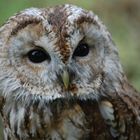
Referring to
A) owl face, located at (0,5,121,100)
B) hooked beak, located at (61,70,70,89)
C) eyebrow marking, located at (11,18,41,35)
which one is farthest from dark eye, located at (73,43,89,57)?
eyebrow marking, located at (11,18,41,35)

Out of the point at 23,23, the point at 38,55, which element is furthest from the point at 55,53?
the point at 23,23

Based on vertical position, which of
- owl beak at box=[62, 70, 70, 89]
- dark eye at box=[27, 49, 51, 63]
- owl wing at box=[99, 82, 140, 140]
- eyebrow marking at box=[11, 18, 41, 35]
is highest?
eyebrow marking at box=[11, 18, 41, 35]

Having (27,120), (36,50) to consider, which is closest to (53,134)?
(27,120)

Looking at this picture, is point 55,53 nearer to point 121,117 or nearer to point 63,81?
point 63,81

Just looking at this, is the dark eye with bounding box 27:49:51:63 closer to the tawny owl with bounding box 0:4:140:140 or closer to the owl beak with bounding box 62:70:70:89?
the tawny owl with bounding box 0:4:140:140

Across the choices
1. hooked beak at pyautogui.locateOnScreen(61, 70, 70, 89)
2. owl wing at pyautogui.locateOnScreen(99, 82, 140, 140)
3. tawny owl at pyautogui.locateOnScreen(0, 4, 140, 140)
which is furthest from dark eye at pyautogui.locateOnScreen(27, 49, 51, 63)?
owl wing at pyautogui.locateOnScreen(99, 82, 140, 140)

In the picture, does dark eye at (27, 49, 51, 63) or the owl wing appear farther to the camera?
the owl wing

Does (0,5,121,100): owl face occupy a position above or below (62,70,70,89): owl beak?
above

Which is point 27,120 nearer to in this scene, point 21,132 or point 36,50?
point 21,132
